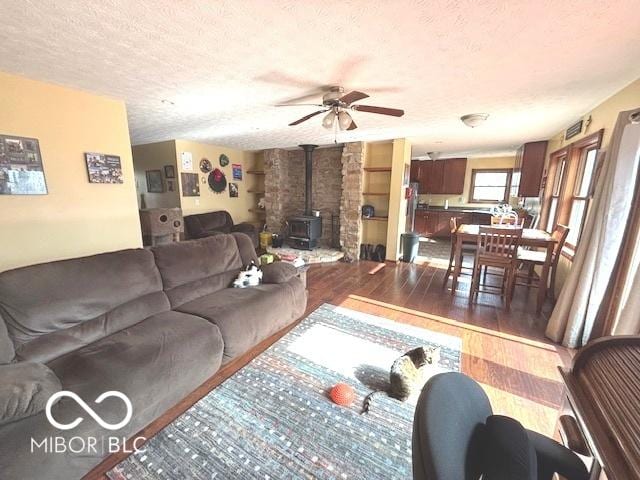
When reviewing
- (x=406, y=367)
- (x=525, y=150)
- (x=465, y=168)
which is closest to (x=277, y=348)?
(x=406, y=367)

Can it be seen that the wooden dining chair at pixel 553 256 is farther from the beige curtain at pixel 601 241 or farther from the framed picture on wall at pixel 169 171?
the framed picture on wall at pixel 169 171

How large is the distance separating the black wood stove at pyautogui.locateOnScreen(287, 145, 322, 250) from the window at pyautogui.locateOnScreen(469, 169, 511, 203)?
4439mm

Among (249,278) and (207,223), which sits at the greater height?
(207,223)

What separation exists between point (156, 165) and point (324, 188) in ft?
11.4

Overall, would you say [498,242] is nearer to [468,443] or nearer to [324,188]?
[468,443]

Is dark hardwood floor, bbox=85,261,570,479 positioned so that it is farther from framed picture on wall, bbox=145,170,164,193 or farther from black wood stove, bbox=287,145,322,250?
framed picture on wall, bbox=145,170,164,193

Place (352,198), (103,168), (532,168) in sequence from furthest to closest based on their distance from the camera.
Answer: (352,198) < (532,168) < (103,168)

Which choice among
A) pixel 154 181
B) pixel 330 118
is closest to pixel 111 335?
pixel 330 118

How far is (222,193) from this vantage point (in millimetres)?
5914

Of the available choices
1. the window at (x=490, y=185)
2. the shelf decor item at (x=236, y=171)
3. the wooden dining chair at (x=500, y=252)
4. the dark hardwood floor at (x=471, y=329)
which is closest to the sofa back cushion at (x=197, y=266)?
the dark hardwood floor at (x=471, y=329)

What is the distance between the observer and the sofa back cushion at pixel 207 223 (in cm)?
509

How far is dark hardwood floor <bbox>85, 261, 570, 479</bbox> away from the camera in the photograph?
1.72 meters

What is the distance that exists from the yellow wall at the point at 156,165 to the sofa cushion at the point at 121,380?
400cm

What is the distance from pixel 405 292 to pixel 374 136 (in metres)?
2.63
